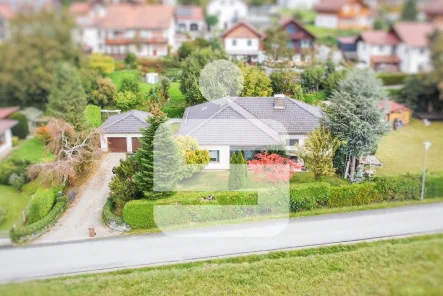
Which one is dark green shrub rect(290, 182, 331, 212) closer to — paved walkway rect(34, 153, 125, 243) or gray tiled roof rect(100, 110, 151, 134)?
gray tiled roof rect(100, 110, 151, 134)

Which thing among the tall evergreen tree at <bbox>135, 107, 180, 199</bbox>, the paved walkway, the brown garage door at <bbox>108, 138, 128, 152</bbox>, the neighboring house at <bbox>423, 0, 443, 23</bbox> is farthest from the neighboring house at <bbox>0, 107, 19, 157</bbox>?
the neighboring house at <bbox>423, 0, 443, 23</bbox>

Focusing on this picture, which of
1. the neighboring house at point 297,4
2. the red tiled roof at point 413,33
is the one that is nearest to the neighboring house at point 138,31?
the red tiled roof at point 413,33

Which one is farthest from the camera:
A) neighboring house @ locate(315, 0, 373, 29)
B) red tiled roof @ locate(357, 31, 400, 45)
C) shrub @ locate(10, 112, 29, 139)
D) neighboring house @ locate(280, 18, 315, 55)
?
neighboring house @ locate(315, 0, 373, 29)

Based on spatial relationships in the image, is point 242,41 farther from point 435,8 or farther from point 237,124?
point 435,8

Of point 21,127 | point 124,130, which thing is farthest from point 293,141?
point 21,127

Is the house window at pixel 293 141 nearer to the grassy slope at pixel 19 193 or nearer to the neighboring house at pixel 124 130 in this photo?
the neighboring house at pixel 124 130

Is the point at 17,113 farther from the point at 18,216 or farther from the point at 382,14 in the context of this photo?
the point at 382,14
